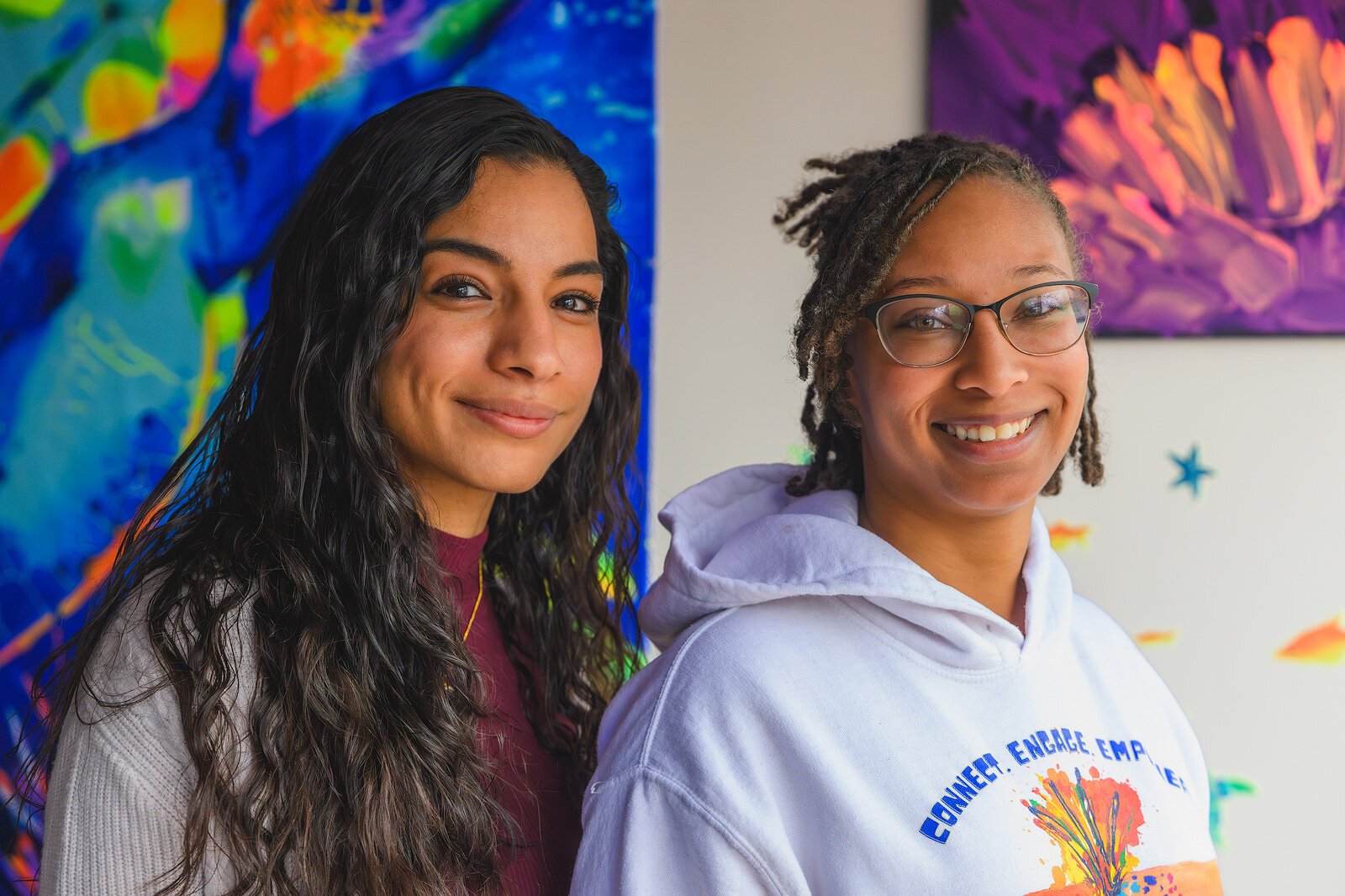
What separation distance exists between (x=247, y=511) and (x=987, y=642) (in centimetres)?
84

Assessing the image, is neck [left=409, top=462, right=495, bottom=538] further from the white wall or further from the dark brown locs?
the white wall

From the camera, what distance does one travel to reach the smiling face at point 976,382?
1.18m

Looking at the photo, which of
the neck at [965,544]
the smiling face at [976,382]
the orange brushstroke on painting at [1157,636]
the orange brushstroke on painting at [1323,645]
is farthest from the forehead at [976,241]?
the orange brushstroke on painting at [1323,645]

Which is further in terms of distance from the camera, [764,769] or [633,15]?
[633,15]

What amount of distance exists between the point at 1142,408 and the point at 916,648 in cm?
132

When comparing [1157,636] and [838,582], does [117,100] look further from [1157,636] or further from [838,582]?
[1157,636]

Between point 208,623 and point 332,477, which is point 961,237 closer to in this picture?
point 332,477

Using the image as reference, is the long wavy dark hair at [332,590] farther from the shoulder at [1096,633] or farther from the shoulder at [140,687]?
the shoulder at [1096,633]

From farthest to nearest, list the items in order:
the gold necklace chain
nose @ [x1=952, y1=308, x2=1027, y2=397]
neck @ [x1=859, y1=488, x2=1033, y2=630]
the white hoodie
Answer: the gold necklace chain < neck @ [x1=859, y1=488, x2=1033, y2=630] < nose @ [x1=952, y1=308, x2=1027, y2=397] < the white hoodie

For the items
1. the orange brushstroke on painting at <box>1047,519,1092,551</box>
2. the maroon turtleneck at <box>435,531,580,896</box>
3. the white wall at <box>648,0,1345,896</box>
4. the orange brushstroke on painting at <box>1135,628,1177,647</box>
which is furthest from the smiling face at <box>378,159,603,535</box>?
the orange brushstroke on painting at <box>1135,628,1177,647</box>

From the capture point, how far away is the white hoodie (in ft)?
3.43

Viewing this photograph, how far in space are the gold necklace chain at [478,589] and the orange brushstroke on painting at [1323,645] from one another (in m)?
1.70

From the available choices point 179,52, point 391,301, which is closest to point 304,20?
point 179,52

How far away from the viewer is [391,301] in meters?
1.20
